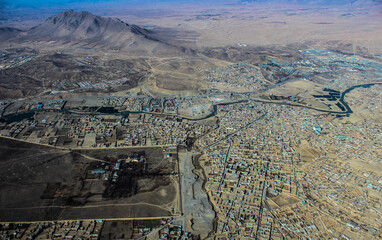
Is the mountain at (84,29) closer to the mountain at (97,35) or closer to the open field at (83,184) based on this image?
the mountain at (97,35)

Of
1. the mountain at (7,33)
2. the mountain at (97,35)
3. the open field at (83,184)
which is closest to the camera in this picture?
the open field at (83,184)

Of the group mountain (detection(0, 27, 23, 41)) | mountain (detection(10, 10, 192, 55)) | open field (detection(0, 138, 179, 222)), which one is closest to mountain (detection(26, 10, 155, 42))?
mountain (detection(10, 10, 192, 55))

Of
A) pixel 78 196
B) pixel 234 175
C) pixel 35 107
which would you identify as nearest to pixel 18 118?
pixel 35 107

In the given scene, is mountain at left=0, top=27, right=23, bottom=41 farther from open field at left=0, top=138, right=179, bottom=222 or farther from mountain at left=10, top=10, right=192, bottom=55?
open field at left=0, top=138, right=179, bottom=222

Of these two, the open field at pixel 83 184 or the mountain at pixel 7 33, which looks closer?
the open field at pixel 83 184

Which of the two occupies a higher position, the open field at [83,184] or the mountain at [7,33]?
the mountain at [7,33]

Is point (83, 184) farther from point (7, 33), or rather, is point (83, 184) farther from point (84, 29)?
point (7, 33)

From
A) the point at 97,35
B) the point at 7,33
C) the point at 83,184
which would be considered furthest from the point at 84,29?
the point at 83,184

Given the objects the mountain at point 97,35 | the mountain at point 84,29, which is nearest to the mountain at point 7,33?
the mountain at point 97,35
